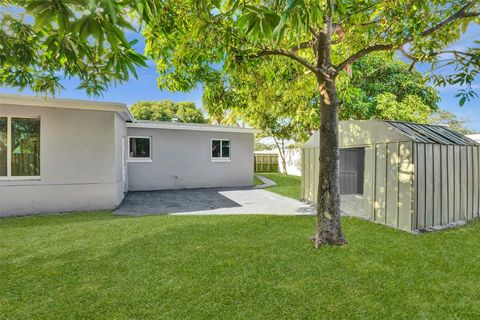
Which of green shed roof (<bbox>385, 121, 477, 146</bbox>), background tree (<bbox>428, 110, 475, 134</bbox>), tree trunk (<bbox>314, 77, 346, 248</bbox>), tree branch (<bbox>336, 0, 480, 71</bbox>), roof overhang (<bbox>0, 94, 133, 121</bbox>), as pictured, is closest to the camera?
tree branch (<bbox>336, 0, 480, 71</bbox>)

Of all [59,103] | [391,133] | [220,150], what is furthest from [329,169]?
[220,150]

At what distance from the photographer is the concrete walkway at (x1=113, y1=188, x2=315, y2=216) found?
7254 millimetres

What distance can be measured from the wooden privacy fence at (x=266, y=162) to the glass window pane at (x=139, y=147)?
11.3 meters

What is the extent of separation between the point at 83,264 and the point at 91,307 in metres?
1.25

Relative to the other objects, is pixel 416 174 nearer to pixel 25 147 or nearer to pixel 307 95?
pixel 307 95

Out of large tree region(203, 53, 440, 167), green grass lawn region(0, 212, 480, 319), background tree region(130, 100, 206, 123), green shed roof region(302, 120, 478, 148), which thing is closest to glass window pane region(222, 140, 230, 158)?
large tree region(203, 53, 440, 167)

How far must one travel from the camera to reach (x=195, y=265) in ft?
12.1

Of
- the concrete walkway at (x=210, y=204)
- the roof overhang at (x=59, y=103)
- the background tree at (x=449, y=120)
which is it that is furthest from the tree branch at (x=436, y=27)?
the background tree at (x=449, y=120)

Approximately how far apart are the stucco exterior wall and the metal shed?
6824 mm

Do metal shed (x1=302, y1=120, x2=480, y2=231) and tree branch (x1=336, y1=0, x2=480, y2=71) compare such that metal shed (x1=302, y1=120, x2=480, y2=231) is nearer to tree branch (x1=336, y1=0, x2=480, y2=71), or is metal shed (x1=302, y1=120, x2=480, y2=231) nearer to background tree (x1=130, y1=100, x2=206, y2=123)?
tree branch (x1=336, y1=0, x2=480, y2=71)

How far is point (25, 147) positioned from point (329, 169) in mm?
7517

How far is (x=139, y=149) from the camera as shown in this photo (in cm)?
1142

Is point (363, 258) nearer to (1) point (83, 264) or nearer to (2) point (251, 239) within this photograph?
(2) point (251, 239)

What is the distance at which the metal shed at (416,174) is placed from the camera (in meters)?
→ 5.23
